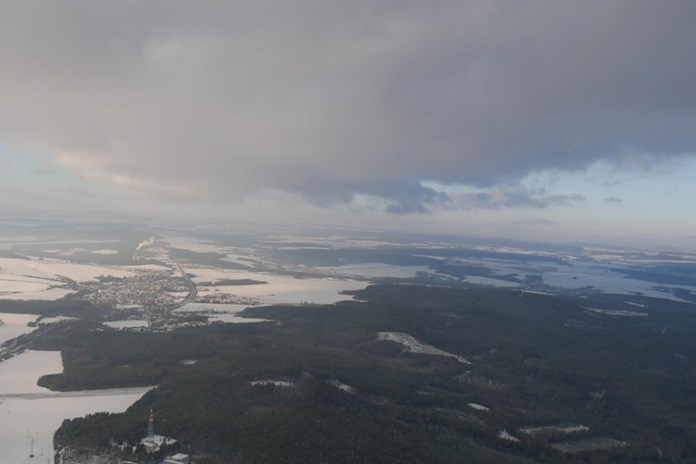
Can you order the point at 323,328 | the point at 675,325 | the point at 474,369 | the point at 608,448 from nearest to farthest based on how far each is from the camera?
1. the point at 608,448
2. the point at 474,369
3. the point at 323,328
4. the point at 675,325

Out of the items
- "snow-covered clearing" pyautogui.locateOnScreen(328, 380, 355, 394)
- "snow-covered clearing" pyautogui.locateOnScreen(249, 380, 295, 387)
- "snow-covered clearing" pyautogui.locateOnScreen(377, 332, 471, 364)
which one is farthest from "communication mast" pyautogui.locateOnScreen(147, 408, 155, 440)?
"snow-covered clearing" pyautogui.locateOnScreen(377, 332, 471, 364)

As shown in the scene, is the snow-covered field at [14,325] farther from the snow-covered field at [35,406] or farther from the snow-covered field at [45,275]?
the snow-covered field at [35,406]

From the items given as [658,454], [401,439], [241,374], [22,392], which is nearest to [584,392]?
[658,454]

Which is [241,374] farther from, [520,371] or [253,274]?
[253,274]

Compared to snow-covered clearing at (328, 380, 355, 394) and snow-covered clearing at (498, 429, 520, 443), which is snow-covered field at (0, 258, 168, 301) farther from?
snow-covered clearing at (498, 429, 520, 443)

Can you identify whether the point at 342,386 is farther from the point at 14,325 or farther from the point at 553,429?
the point at 14,325

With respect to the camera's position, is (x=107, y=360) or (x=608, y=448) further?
(x=107, y=360)

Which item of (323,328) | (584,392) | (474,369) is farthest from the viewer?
(323,328)
